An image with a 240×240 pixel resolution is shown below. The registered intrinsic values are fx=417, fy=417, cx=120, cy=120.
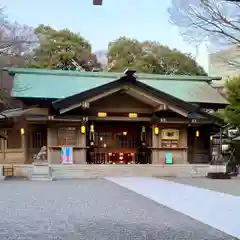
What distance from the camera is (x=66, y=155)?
21.1 metres

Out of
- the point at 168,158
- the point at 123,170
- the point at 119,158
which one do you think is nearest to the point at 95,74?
the point at 119,158

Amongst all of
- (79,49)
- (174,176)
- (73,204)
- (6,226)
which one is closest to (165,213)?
(73,204)

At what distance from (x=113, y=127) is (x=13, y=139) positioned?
5647mm

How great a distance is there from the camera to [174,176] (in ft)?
68.6

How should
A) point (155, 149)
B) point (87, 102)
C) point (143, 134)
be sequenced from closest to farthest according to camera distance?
point (87, 102), point (155, 149), point (143, 134)

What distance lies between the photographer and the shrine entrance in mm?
23359

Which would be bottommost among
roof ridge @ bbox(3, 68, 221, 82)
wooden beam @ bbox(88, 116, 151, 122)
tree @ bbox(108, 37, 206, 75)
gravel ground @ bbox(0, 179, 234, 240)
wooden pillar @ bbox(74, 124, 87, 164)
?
gravel ground @ bbox(0, 179, 234, 240)

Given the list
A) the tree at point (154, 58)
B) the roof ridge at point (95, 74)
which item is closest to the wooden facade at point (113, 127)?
the roof ridge at point (95, 74)

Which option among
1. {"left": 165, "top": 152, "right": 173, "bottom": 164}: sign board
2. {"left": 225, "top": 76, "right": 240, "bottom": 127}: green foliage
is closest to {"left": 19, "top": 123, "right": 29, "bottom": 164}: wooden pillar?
{"left": 165, "top": 152, "right": 173, "bottom": 164}: sign board

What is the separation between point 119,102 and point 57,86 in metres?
4.12

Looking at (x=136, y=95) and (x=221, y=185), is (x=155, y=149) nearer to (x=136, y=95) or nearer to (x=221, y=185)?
(x=136, y=95)

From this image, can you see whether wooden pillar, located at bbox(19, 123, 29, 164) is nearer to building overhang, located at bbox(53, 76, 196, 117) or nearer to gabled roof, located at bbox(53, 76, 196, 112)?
building overhang, located at bbox(53, 76, 196, 117)

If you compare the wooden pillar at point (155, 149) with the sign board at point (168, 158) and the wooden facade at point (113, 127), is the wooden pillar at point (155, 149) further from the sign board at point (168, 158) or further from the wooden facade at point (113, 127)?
the sign board at point (168, 158)

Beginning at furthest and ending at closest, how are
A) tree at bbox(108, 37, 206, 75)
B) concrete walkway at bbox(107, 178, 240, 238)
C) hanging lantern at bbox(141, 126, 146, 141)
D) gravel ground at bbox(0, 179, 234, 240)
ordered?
tree at bbox(108, 37, 206, 75) < hanging lantern at bbox(141, 126, 146, 141) < concrete walkway at bbox(107, 178, 240, 238) < gravel ground at bbox(0, 179, 234, 240)
